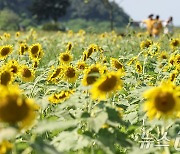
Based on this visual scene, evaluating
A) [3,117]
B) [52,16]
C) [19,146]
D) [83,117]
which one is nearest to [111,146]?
[83,117]

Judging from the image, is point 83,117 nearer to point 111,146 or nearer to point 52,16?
point 111,146

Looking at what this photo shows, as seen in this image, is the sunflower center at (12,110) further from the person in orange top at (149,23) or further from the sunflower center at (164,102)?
the person in orange top at (149,23)

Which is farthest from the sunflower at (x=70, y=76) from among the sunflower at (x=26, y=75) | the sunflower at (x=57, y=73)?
the sunflower at (x=26, y=75)

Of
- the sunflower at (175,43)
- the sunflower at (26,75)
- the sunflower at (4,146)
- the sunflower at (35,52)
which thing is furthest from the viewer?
the sunflower at (175,43)

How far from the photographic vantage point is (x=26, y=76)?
3.60m

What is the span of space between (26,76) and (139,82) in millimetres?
784

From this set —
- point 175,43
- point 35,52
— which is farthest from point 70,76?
point 175,43

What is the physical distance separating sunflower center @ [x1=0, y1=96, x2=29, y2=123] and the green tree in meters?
70.3

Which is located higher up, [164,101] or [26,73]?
[164,101]

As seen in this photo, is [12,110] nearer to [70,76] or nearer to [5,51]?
[70,76]

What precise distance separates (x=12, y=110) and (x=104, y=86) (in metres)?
0.60

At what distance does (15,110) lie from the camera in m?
1.48

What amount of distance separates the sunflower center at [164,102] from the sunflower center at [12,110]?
472mm

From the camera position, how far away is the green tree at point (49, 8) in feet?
235
